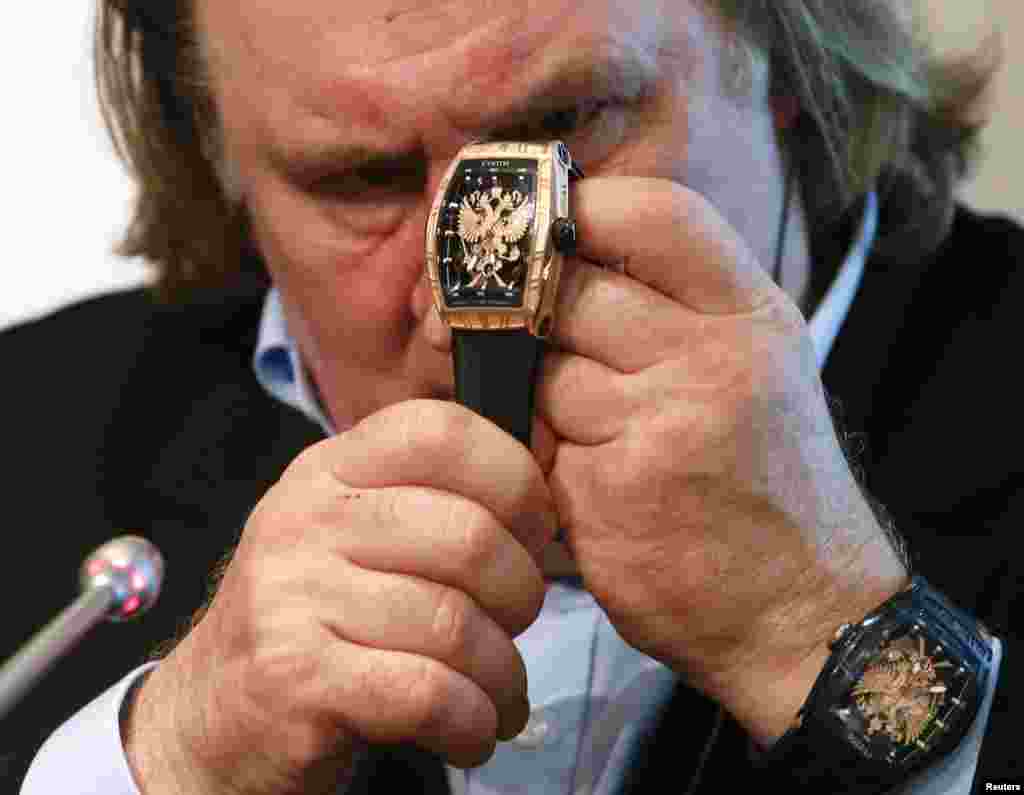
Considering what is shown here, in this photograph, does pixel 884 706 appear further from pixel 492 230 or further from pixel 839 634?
pixel 492 230

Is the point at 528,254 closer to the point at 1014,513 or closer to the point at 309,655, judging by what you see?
the point at 309,655

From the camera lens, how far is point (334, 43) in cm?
95

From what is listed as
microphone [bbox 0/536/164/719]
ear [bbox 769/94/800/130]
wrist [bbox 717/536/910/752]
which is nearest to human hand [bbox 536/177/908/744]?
wrist [bbox 717/536/910/752]

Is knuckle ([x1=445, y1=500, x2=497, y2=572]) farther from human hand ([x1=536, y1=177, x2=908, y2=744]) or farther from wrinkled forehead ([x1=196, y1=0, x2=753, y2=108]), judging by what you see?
wrinkled forehead ([x1=196, y1=0, x2=753, y2=108])

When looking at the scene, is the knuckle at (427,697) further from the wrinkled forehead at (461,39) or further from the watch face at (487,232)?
the wrinkled forehead at (461,39)

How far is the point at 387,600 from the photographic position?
73 centimetres

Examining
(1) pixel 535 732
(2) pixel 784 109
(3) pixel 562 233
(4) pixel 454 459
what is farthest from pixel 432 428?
(2) pixel 784 109

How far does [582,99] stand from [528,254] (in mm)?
231

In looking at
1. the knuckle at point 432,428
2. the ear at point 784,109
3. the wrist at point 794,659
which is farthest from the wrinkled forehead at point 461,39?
the wrist at point 794,659

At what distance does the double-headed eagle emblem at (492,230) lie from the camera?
74 centimetres

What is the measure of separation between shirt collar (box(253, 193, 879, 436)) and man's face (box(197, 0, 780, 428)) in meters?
0.12

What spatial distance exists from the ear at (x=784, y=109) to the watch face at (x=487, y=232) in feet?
1.41

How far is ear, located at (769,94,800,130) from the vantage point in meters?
1.12

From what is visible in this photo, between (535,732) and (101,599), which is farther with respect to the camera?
(535,732)
